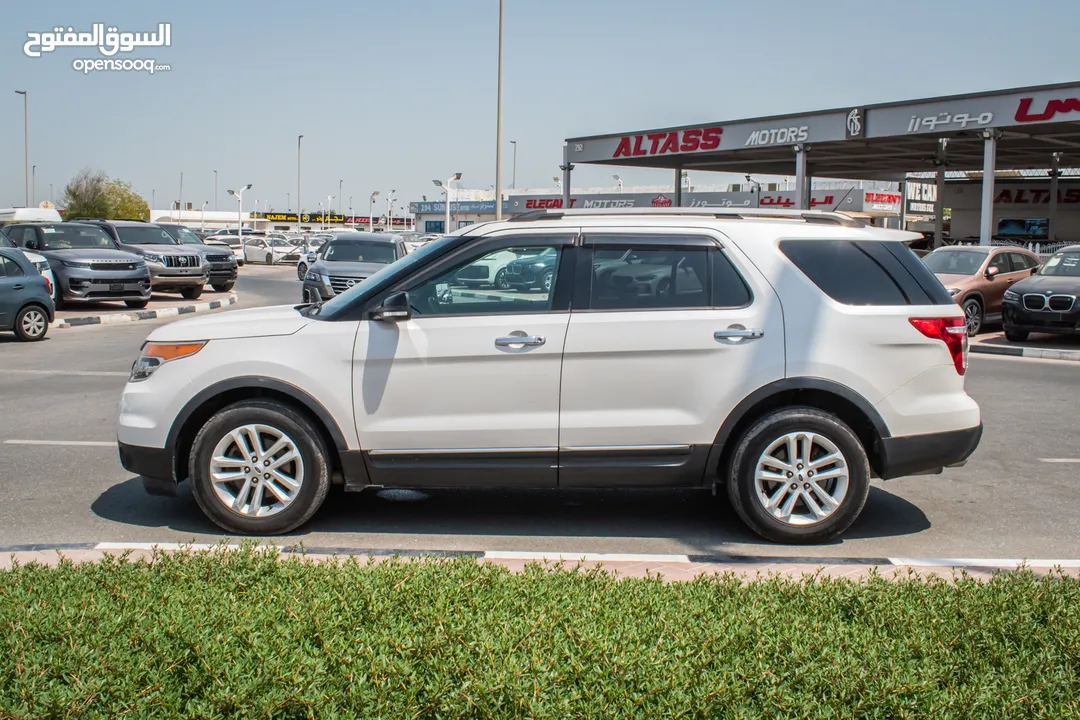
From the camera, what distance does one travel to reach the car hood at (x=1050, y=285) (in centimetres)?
1753

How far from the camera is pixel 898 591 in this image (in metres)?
4.66

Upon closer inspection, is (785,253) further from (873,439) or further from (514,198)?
(514,198)

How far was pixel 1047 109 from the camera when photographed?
25.9 meters

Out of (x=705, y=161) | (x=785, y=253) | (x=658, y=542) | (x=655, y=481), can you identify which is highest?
(x=705, y=161)

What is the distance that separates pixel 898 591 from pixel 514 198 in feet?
247

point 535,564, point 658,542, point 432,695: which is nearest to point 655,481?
point 658,542

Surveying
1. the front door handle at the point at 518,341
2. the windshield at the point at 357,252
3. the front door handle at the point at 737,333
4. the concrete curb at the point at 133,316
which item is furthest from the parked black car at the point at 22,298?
the front door handle at the point at 737,333

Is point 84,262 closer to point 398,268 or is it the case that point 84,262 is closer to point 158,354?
point 158,354

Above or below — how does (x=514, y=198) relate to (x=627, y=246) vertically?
above

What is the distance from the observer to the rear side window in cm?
618

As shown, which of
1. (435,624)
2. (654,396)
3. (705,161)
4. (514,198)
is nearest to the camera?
(435,624)

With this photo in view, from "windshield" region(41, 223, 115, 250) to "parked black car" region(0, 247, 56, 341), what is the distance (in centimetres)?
696

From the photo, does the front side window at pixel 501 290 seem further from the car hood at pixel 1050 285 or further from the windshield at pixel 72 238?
the windshield at pixel 72 238

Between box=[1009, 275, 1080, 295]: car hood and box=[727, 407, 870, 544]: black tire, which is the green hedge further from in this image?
box=[1009, 275, 1080, 295]: car hood
